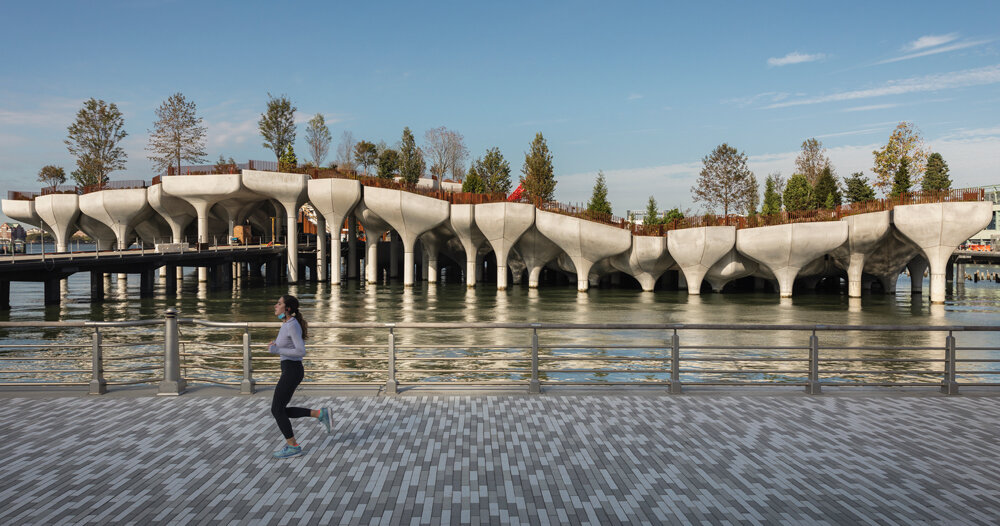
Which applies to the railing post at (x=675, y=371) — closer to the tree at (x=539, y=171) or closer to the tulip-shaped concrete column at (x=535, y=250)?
the tulip-shaped concrete column at (x=535, y=250)

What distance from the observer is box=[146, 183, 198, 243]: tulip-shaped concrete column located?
5738cm

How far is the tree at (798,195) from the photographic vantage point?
62.4 m

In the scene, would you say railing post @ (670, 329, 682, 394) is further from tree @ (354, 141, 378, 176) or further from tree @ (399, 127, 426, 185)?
tree @ (354, 141, 378, 176)

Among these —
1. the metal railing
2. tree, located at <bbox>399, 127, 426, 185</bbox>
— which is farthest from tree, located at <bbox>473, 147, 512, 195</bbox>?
the metal railing

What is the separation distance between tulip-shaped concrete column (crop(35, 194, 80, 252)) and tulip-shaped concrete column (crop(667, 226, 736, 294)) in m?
60.5

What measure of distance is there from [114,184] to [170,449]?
6399 cm

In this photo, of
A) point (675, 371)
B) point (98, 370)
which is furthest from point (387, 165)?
point (675, 371)

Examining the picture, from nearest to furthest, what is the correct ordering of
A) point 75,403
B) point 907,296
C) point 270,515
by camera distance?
point 270,515 < point 75,403 < point 907,296

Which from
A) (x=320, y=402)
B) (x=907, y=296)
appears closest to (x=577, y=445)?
(x=320, y=402)

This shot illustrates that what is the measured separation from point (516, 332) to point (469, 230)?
90.2 feet

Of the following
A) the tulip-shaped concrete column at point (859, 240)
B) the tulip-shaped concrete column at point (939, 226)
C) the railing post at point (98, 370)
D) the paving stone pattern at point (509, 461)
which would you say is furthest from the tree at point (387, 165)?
the paving stone pattern at point (509, 461)

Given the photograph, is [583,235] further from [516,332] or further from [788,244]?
[516,332]

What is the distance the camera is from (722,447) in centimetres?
662

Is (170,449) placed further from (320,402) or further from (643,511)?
(643,511)
